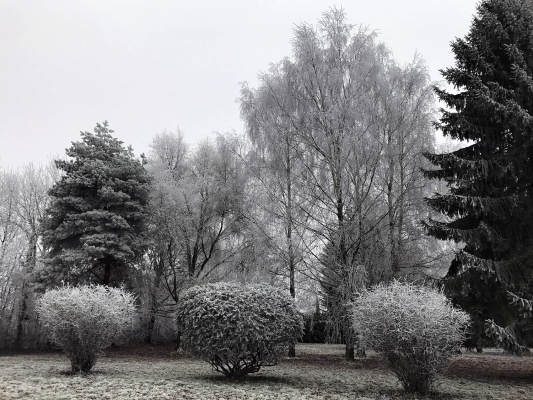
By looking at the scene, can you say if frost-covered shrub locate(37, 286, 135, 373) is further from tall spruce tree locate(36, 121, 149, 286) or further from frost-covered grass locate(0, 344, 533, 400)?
tall spruce tree locate(36, 121, 149, 286)

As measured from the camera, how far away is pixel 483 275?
31.1 feet

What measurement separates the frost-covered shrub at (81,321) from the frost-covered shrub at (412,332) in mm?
5496

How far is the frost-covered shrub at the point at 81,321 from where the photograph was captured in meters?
9.55

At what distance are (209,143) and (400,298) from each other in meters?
14.5

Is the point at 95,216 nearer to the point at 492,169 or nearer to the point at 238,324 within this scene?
the point at 238,324

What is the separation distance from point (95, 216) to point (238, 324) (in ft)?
37.3

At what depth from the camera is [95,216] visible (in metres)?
18.0

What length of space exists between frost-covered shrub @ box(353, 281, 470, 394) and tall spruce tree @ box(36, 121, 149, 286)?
1237 cm

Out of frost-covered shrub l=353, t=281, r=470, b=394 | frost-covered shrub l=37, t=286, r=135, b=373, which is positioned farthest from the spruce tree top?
frost-covered shrub l=37, t=286, r=135, b=373

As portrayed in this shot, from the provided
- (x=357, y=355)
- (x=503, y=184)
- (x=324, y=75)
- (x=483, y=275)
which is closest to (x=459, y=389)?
(x=483, y=275)

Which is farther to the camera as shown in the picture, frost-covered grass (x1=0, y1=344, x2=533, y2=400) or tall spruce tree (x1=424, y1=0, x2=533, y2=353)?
tall spruce tree (x1=424, y1=0, x2=533, y2=353)

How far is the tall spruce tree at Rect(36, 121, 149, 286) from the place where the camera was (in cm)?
1777

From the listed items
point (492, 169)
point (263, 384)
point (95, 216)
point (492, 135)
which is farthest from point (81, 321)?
point (492, 135)

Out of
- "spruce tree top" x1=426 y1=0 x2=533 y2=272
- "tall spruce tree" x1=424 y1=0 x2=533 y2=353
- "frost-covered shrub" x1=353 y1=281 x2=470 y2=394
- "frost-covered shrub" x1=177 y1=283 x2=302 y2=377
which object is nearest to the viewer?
"frost-covered shrub" x1=353 y1=281 x2=470 y2=394
